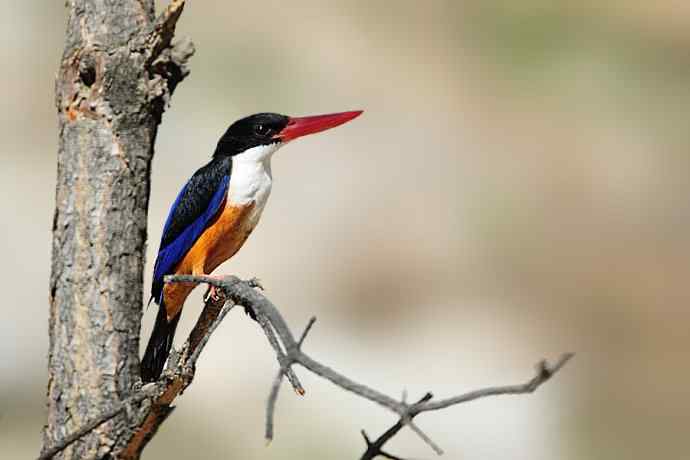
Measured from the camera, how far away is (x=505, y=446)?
8898 mm

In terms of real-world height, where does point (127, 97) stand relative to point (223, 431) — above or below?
above

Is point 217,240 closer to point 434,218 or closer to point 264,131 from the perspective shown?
point 264,131

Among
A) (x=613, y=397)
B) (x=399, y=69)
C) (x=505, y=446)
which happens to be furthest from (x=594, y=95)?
(x=505, y=446)

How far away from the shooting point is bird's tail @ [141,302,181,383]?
4266 millimetres

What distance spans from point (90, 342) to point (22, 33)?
9795 millimetres

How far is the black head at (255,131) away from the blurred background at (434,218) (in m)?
3.93

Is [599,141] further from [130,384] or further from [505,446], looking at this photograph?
[130,384]

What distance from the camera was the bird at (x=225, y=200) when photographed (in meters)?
4.73

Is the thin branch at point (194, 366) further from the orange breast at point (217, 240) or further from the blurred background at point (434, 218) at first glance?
the blurred background at point (434, 218)

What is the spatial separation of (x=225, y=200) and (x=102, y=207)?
1140mm

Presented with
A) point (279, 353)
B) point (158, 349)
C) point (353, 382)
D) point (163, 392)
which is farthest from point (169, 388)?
Result: point (353, 382)

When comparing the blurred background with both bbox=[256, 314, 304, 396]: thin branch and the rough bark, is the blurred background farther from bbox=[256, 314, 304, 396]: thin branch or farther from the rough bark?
bbox=[256, 314, 304, 396]: thin branch

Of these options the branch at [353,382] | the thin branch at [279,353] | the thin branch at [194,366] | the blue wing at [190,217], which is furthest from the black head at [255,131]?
the thin branch at [279,353]

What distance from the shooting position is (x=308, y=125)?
483cm
